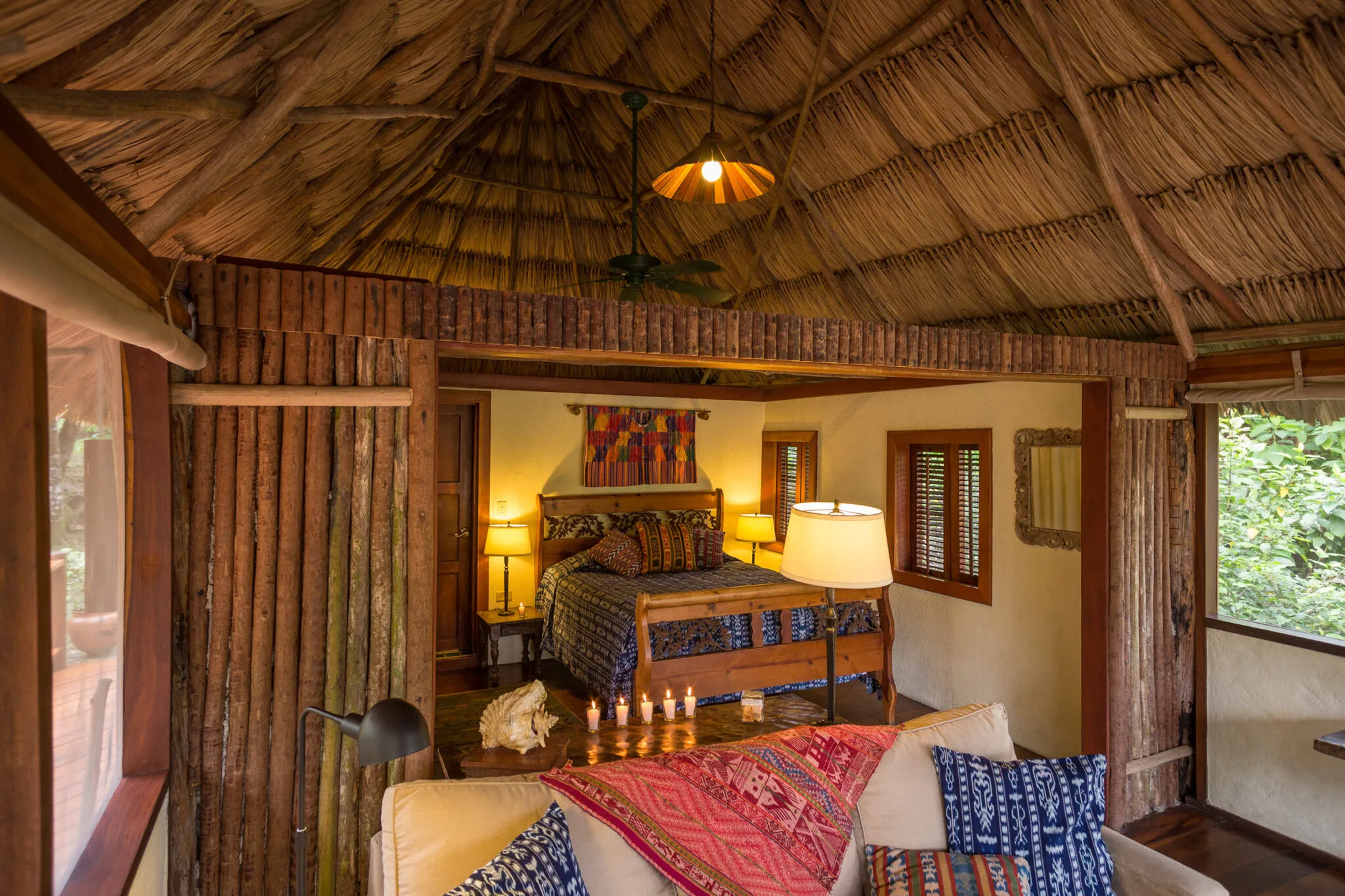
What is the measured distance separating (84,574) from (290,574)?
2.02ft

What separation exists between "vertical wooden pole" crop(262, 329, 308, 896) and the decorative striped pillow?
1.77 metres

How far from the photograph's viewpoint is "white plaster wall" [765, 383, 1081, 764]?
448 cm

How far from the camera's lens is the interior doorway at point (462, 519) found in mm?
6266

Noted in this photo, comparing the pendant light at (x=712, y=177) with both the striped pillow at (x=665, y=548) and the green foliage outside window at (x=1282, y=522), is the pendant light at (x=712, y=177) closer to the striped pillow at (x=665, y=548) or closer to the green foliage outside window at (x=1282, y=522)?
the green foliage outside window at (x=1282, y=522)

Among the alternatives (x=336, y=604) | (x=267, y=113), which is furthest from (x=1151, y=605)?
(x=267, y=113)

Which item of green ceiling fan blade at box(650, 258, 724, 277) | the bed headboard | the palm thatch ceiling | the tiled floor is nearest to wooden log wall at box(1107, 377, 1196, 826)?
the palm thatch ceiling

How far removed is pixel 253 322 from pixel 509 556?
431 centimetres

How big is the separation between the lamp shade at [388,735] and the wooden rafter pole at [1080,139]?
324 cm

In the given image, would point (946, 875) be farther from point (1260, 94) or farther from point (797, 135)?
point (797, 135)

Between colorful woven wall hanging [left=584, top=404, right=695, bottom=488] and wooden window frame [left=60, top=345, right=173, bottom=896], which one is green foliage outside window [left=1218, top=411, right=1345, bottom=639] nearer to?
colorful woven wall hanging [left=584, top=404, right=695, bottom=488]

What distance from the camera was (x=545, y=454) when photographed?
662 cm

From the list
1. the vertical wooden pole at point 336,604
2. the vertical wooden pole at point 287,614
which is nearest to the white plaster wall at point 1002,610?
the vertical wooden pole at point 336,604

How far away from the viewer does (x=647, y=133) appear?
4707 millimetres

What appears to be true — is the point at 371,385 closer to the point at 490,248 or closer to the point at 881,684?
the point at 490,248
